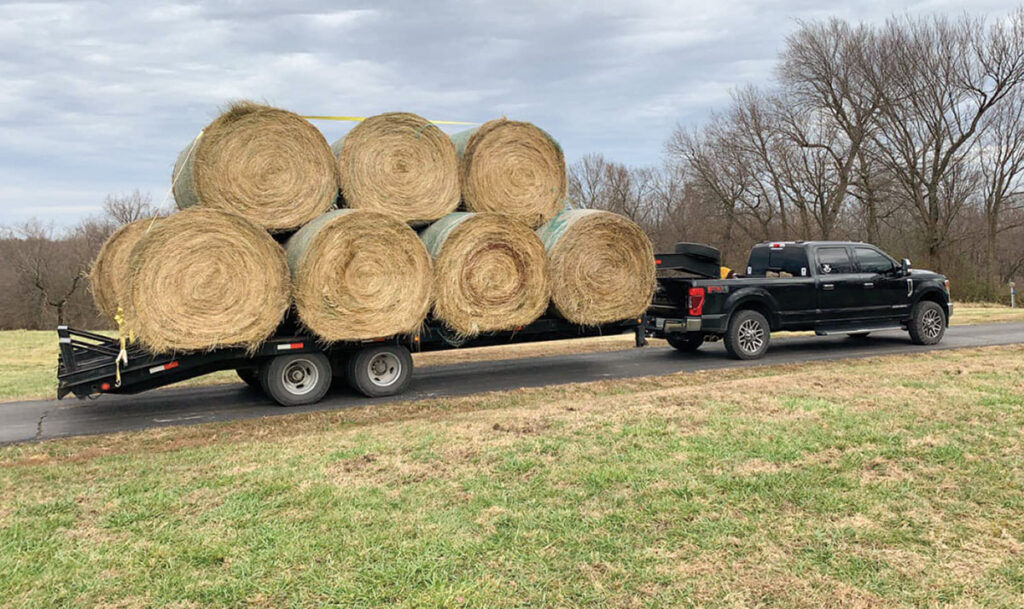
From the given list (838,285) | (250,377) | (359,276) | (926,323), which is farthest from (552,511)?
(926,323)

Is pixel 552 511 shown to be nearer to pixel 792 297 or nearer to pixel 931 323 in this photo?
pixel 792 297

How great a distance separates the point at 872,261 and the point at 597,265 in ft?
20.2

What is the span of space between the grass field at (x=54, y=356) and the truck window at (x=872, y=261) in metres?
4.13

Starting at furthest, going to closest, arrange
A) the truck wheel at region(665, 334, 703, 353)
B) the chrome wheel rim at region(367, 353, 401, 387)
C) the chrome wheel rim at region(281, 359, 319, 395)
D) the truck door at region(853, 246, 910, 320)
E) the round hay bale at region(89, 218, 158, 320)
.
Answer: the truck door at region(853, 246, 910, 320)
the truck wheel at region(665, 334, 703, 353)
the round hay bale at region(89, 218, 158, 320)
the chrome wheel rim at region(367, 353, 401, 387)
the chrome wheel rim at region(281, 359, 319, 395)

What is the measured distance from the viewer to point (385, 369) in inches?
382

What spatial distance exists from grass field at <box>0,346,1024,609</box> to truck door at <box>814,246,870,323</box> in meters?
5.55

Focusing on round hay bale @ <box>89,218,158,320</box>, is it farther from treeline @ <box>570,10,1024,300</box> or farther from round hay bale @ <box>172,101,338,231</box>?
treeline @ <box>570,10,1024,300</box>

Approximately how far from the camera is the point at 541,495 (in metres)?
4.70

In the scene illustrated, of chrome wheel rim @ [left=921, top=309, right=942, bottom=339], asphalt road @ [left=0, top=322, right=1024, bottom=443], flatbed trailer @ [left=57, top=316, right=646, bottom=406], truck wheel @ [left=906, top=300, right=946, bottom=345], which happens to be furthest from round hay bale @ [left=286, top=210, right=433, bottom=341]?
chrome wheel rim @ [left=921, top=309, right=942, bottom=339]

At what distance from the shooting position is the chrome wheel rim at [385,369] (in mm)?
9602

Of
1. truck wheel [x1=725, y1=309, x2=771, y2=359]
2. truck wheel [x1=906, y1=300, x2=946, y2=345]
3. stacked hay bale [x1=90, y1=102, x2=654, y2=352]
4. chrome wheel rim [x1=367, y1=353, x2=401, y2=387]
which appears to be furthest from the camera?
truck wheel [x1=906, y1=300, x2=946, y2=345]

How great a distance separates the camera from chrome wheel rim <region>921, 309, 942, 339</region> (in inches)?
538

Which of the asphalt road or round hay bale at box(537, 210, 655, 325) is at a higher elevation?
round hay bale at box(537, 210, 655, 325)

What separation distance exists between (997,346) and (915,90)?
23.6 m
